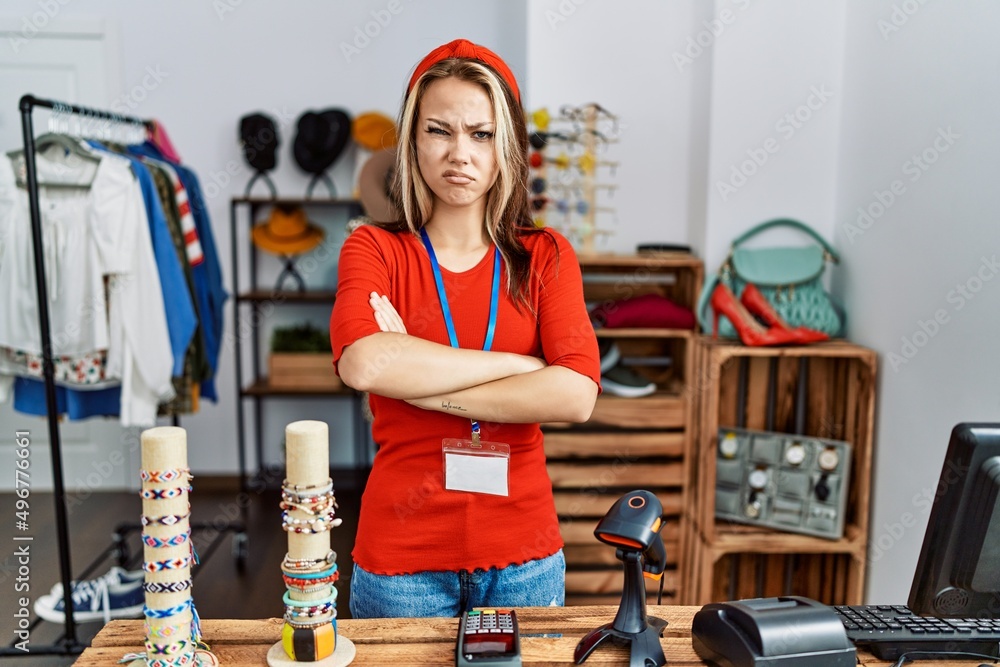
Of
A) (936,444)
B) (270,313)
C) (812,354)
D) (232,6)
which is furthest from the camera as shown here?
(270,313)

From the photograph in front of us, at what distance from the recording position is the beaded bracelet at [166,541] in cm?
91

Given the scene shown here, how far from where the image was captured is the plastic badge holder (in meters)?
2.51

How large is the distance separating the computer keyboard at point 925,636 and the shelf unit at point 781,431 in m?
1.43

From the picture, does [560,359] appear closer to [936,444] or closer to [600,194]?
[936,444]

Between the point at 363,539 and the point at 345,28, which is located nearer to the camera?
the point at 363,539

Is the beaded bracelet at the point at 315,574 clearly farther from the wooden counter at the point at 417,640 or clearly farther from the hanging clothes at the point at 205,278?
the hanging clothes at the point at 205,278

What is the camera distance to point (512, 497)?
1321 mm

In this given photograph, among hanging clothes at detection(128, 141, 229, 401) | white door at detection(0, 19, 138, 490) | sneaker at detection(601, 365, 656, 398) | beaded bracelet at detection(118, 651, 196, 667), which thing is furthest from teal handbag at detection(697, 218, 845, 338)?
white door at detection(0, 19, 138, 490)

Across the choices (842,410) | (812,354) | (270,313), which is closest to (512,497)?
(812,354)

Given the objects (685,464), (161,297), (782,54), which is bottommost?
(685,464)

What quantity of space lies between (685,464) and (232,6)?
11.2 ft

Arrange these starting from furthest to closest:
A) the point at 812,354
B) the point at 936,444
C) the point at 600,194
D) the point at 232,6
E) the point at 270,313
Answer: the point at 270,313 → the point at 232,6 → the point at 600,194 → the point at 812,354 → the point at 936,444

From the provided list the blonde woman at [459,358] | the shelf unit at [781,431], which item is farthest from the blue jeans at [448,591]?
the shelf unit at [781,431]

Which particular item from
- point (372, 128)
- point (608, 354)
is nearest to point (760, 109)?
point (608, 354)
